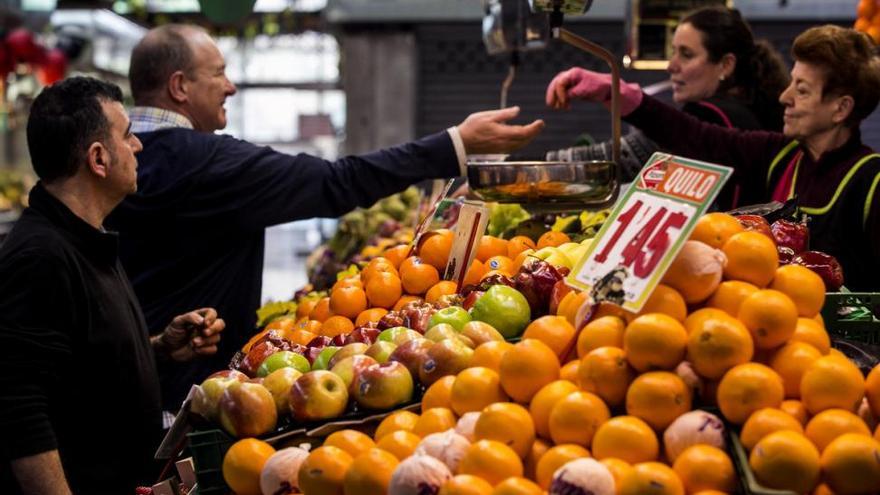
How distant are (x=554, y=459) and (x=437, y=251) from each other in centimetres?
124

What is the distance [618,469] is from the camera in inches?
58.2

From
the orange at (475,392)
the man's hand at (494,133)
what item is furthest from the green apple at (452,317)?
the man's hand at (494,133)

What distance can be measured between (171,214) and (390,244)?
4.12 ft

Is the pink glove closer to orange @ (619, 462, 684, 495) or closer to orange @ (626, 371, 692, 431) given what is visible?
orange @ (626, 371, 692, 431)

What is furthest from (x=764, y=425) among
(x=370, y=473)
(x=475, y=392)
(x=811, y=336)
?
(x=370, y=473)

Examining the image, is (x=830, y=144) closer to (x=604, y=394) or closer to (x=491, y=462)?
(x=604, y=394)

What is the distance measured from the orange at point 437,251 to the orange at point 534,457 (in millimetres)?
1127

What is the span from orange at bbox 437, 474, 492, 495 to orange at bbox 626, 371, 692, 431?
10.7 inches

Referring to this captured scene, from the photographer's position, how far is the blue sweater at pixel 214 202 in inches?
139

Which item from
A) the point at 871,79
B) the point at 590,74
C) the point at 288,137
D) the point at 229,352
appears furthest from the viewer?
the point at 288,137

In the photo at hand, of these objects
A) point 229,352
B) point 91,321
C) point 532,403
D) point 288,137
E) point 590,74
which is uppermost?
point 590,74

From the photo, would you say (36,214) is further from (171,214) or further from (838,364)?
(838,364)

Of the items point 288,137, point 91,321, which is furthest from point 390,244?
point 288,137

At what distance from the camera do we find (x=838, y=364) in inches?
63.0
